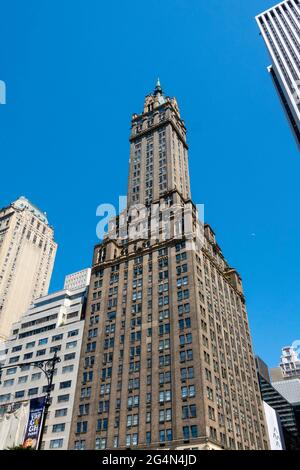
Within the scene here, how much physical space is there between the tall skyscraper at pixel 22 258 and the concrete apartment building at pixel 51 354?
45.5 m

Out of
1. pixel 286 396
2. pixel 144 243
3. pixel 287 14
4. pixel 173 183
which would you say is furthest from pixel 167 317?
pixel 286 396

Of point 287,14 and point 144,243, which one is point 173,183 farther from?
point 287,14

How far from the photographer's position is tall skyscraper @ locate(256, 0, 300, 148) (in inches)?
3438

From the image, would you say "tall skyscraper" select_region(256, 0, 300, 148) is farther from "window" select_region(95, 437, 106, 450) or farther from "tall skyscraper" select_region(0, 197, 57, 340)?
"tall skyscraper" select_region(0, 197, 57, 340)

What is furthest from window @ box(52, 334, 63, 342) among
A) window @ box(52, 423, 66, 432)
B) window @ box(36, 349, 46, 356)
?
window @ box(52, 423, 66, 432)

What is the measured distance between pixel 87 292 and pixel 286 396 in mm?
140815

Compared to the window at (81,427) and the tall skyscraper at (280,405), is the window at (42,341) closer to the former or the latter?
the window at (81,427)

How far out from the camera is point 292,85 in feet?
287

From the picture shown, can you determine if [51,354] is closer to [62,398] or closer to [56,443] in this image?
[62,398]

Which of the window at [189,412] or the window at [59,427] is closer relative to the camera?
the window at [189,412]

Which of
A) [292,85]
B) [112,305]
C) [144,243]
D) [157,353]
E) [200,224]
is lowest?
[157,353]

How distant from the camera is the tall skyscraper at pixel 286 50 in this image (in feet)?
286

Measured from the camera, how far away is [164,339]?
76.6 m

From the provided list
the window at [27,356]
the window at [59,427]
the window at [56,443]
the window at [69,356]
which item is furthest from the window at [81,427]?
the window at [27,356]
